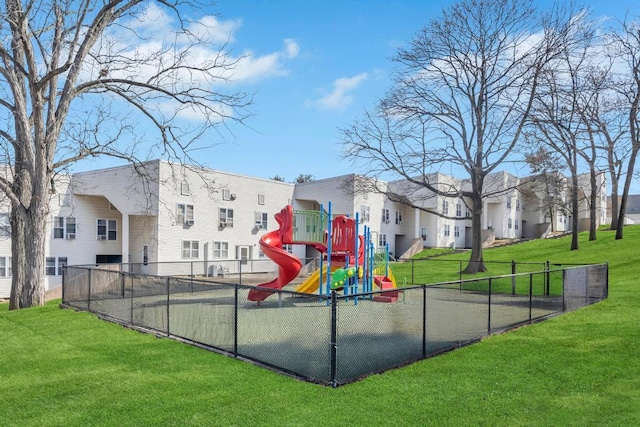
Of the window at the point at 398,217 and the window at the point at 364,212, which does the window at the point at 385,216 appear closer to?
the window at the point at 398,217

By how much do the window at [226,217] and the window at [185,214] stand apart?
7.93 feet

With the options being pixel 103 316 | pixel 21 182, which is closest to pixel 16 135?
pixel 21 182

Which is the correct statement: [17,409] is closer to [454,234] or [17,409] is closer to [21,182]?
[21,182]

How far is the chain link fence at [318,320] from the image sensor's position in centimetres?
696

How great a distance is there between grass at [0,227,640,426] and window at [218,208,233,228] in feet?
75.2

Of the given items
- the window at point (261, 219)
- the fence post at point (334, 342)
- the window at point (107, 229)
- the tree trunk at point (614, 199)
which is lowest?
the fence post at point (334, 342)

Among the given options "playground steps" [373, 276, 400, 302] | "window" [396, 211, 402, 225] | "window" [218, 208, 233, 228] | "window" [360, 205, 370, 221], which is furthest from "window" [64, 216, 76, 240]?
"window" [396, 211, 402, 225]

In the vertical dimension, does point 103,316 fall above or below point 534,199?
below

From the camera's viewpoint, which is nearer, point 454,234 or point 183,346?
point 183,346

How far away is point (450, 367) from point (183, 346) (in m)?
4.58

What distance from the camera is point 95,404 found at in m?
5.79

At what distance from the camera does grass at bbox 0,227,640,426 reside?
17.7 feet

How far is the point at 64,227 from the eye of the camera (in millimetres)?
29359

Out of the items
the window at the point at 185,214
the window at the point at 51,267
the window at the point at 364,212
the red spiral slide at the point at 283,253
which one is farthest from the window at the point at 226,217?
the red spiral slide at the point at 283,253
